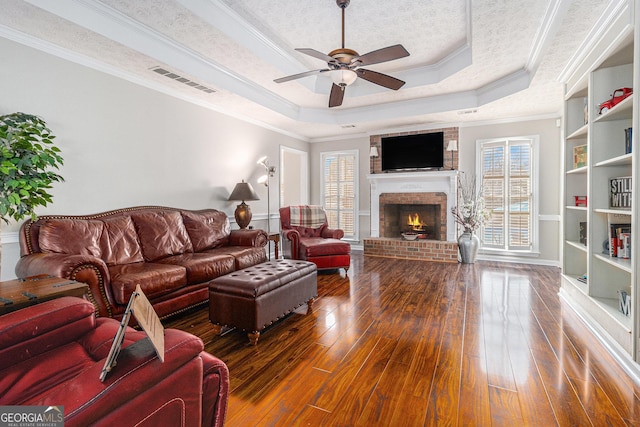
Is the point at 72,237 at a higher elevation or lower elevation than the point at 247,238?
higher

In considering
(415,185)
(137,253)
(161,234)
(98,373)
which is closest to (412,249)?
(415,185)

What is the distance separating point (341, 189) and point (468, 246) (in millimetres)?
2976

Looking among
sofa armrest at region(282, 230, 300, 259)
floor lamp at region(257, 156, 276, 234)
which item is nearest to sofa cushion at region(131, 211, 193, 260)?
sofa armrest at region(282, 230, 300, 259)

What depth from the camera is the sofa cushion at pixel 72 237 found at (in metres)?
2.78

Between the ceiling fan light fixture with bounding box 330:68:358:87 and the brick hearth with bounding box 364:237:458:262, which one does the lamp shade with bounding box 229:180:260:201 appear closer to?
the ceiling fan light fixture with bounding box 330:68:358:87

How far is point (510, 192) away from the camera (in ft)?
18.6

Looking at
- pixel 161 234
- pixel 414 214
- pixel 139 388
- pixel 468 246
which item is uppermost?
pixel 414 214

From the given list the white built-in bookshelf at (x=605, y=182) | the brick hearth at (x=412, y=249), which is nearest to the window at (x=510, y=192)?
the brick hearth at (x=412, y=249)

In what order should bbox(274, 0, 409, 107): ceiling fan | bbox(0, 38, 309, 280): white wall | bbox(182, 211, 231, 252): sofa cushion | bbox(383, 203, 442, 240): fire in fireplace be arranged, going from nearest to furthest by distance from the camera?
bbox(274, 0, 409, 107): ceiling fan, bbox(0, 38, 309, 280): white wall, bbox(182, 211, 231, 252): sofa cushion, bbox(383, 203, 442, 240): fire in fireplace

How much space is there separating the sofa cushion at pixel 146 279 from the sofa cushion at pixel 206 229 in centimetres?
95

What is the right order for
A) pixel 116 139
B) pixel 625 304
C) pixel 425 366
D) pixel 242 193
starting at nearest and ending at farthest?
pixel 425 366 < pixel 625 304 < pixel 116 139 < pixel 242 193

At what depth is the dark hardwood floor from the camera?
1.70 m

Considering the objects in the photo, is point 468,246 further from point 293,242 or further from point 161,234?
point 161,234

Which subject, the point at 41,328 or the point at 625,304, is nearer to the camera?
the point at 41,328
